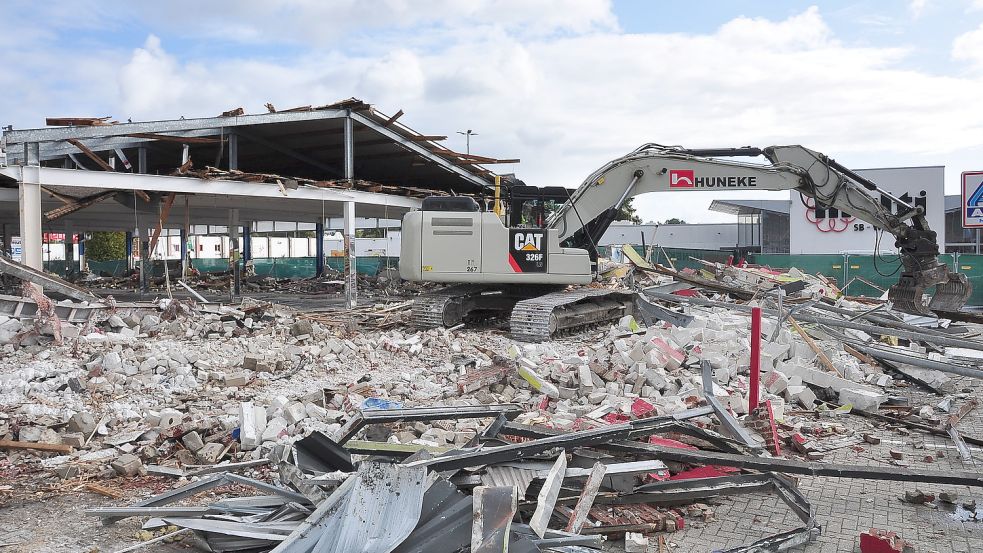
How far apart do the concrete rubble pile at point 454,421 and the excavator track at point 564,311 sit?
15.5 inches

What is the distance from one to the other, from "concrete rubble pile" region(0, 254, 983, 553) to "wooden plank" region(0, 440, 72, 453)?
0.07 ft

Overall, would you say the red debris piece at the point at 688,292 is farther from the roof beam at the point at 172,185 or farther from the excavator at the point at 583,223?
the roof beam at the point at 172,185

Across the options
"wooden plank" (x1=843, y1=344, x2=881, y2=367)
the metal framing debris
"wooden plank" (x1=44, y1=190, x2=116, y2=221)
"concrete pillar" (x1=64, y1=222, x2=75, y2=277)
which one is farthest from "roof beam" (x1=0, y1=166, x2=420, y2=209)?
"concrete pillar" (x1=64, y1=222, x2=75, y2=277)

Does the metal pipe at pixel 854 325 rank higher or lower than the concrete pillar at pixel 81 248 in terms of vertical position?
lower

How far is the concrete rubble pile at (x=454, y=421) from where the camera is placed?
4695 millimetres

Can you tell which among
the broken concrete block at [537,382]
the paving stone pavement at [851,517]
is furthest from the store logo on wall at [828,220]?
the paving stone pavement at [851,517]

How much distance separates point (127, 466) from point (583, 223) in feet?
31.9

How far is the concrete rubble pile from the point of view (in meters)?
4.70

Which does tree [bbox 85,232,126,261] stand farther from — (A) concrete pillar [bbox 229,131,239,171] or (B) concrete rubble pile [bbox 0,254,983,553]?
(B) concrete rubble pile [bbox 0,254,983,553]

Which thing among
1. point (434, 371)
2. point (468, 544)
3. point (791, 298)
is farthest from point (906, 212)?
point (468, 544)

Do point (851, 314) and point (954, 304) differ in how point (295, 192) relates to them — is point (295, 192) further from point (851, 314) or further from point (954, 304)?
point (954, 304)

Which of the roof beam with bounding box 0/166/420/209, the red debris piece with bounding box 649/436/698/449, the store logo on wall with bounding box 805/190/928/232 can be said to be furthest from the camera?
the store logo on wall with bounding box 805/190/928/232

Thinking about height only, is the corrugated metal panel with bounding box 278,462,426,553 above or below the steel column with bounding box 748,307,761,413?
below

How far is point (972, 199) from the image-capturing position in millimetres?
12953
